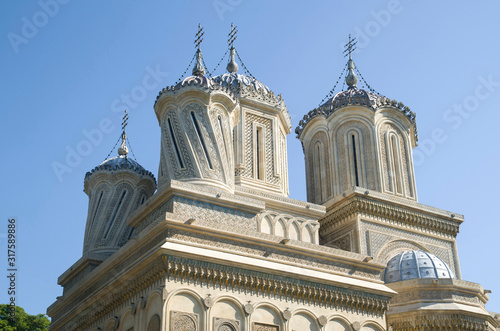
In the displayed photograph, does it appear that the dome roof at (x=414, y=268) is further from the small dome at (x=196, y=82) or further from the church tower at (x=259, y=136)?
the small dome at (x=196, y=82)

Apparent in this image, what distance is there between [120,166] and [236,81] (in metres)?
4.68

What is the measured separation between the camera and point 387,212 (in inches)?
762

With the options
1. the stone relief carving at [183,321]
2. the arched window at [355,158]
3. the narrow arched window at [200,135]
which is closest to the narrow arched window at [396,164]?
the arched window at [355,158]

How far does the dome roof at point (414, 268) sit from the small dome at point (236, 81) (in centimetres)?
710

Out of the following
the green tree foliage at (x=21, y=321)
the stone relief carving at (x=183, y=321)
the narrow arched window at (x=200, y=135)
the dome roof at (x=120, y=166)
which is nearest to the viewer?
the stone relief carving at (x=183, y=321)

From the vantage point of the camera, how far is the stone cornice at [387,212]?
750 inches

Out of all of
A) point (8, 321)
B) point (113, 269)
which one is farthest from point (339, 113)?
point (8, 321)

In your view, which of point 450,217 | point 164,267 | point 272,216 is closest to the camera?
point 164,267

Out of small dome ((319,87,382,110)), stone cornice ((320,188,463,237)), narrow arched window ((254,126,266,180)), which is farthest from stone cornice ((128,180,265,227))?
small dome ((319,87,382,110))

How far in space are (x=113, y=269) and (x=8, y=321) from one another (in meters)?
13.5

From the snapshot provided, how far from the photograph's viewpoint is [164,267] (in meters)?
13.1

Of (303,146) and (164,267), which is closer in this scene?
(164,267)

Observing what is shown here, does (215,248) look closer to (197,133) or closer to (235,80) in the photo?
(197,133)

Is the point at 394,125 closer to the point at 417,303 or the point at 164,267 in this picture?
the point at 417,303
